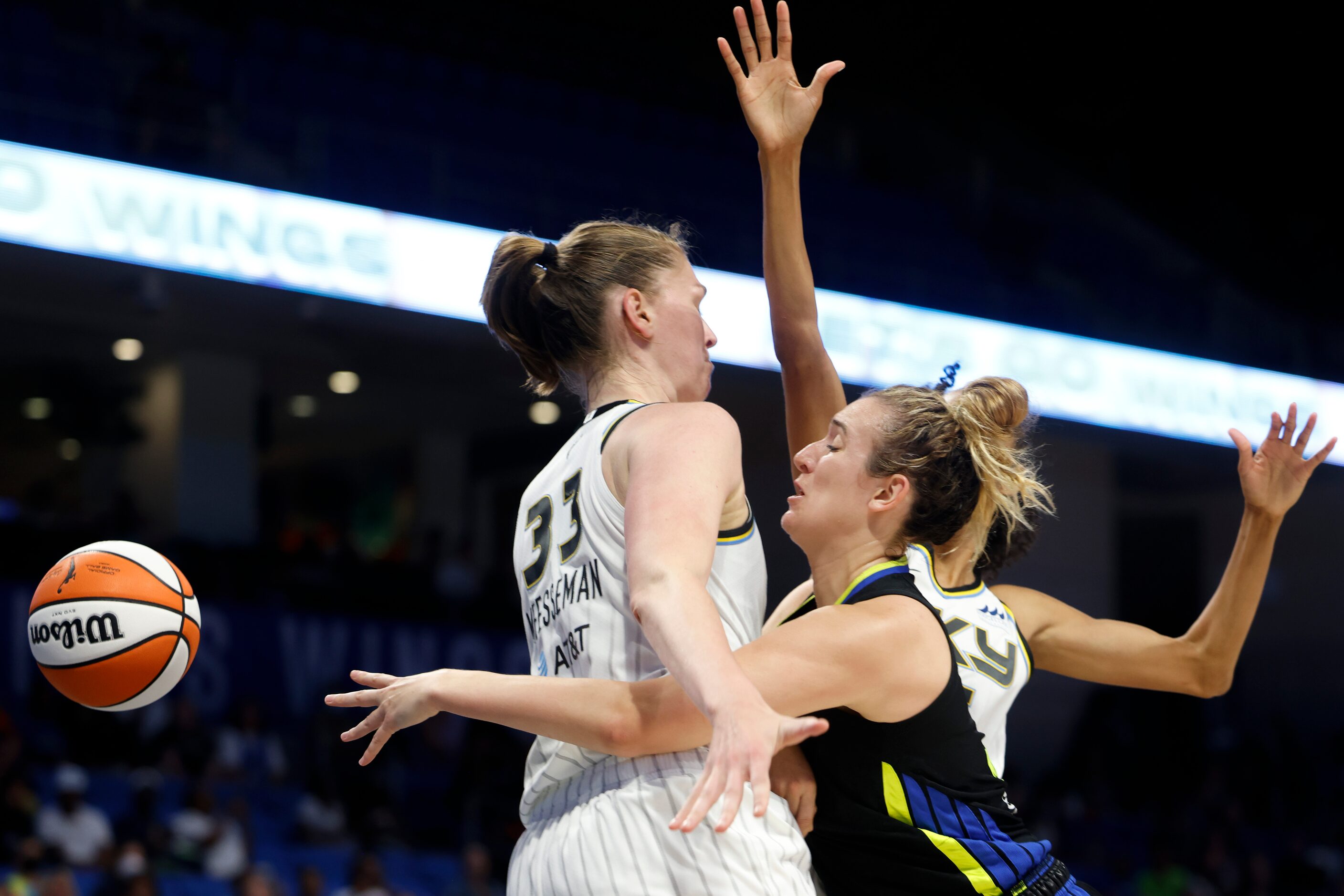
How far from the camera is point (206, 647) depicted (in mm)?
10648

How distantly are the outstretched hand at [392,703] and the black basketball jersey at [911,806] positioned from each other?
67 cm

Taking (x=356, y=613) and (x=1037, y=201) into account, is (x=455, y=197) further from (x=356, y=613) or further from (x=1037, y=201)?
(x=1037, y=201)

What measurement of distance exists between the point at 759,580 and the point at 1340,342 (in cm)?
1474

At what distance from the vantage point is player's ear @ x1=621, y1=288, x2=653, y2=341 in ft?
7.43

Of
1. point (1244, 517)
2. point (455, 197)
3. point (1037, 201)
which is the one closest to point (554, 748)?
point (1244, 517)

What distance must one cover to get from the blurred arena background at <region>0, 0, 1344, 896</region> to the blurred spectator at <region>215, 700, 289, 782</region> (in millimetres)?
45

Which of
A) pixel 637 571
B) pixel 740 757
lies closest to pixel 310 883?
pixel 637 571

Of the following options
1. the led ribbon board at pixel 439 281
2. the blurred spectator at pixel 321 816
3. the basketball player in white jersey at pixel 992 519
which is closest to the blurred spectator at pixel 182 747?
the blurred spectator at pixel 321 816

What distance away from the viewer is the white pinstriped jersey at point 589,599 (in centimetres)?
205

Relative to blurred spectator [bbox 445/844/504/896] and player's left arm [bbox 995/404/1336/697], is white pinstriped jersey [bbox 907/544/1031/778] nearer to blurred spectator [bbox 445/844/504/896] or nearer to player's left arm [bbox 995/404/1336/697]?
player's left arm [bbox 995/404/1336/697]

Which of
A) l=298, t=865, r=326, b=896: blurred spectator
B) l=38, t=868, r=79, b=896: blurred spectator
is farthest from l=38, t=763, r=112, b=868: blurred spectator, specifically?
l=298, t=865, r=326, b=896: blurred spectator

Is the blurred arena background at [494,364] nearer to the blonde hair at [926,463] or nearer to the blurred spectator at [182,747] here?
the blurred spectator at [182,747]

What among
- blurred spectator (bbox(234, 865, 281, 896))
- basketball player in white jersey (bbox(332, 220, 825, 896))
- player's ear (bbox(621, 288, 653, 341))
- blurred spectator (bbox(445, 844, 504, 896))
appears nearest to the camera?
basketball player in white jersey (bbox(332, 220, 825, 896))

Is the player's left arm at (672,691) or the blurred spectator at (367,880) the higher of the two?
the player's left arm at (672,691)
